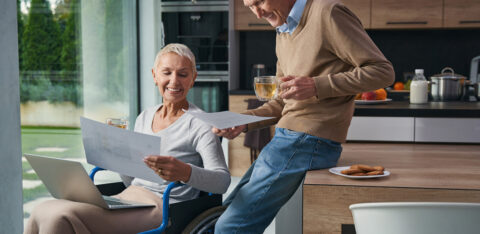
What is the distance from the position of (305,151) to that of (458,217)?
655 mm

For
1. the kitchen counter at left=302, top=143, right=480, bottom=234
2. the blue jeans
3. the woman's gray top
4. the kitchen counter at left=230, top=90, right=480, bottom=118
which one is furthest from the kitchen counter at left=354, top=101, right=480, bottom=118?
the blue jeans

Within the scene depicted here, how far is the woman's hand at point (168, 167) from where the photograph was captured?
1596 millimetres

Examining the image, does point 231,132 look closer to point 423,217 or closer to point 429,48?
point 423,217

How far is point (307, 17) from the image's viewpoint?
1.61m

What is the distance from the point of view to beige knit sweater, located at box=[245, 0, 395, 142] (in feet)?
4.97

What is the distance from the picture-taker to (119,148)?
5.51 ft

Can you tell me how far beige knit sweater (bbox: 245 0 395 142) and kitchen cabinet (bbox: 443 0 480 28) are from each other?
3326 mm

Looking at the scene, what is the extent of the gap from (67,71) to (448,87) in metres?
2.71

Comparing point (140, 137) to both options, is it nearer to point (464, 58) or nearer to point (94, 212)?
point (94, 212)

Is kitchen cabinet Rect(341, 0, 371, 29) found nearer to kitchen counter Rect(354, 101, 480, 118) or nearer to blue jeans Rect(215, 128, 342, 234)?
kitchen counter Rect(354, 101, 480, 118)

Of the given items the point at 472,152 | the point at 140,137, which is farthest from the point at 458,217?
the point at 472,152

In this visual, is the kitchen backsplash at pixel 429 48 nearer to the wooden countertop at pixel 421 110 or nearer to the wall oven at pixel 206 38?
the wall oven at pixel 206 38

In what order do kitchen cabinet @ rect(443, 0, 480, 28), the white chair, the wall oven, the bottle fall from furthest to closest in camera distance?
the wall oven
kitchen cabinet @ rect(443, 0, 480, 28)
the bottle
the white chair

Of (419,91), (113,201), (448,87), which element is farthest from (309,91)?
(448,87)
